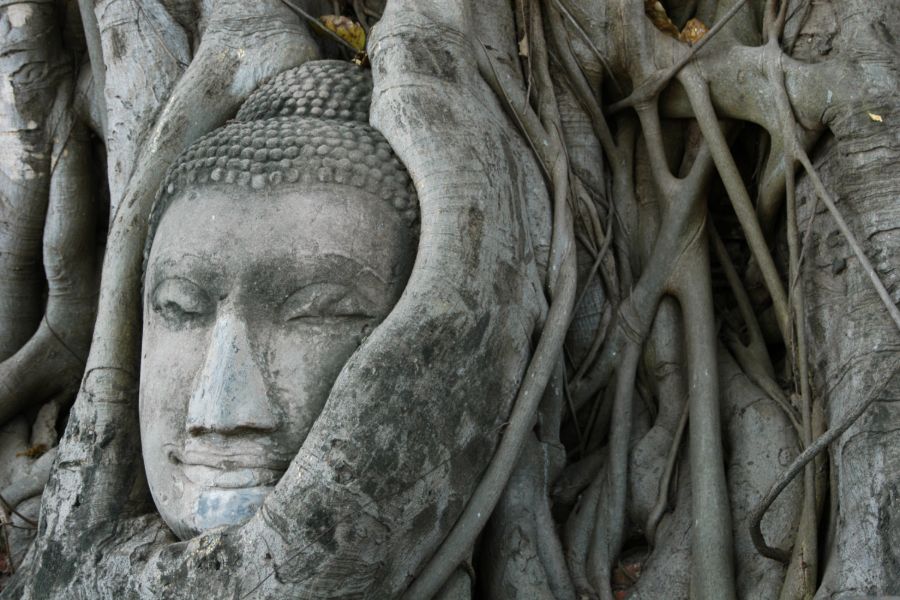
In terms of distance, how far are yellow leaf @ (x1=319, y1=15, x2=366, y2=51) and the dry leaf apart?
0.92 meters

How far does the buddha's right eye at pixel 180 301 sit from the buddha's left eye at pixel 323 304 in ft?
0.65

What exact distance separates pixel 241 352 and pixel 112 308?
1.99 feet

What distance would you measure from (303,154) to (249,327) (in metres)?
0.42

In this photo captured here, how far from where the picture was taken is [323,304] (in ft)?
7.91

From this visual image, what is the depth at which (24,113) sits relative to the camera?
3.64 metres

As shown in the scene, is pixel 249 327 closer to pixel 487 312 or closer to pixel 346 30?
pixel 487 312

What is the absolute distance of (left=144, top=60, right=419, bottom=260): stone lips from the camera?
98.7 inches

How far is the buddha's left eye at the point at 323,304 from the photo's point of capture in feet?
7.88

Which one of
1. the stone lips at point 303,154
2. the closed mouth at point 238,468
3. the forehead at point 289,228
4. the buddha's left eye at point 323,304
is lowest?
the closed mouth at point 238,468

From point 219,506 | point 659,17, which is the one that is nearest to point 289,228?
point 219,506

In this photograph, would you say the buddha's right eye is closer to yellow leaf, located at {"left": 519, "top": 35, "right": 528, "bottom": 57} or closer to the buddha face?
the buddha face

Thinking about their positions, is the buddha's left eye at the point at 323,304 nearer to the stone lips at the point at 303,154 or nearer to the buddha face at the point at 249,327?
the buddha face at the point at 249,327

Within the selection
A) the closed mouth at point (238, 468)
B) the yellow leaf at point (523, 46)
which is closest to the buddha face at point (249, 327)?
the closed mouth at point (238, 468)

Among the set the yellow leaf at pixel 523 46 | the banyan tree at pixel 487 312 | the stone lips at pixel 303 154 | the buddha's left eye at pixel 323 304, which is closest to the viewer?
the banyan tree at pixel 487 312
